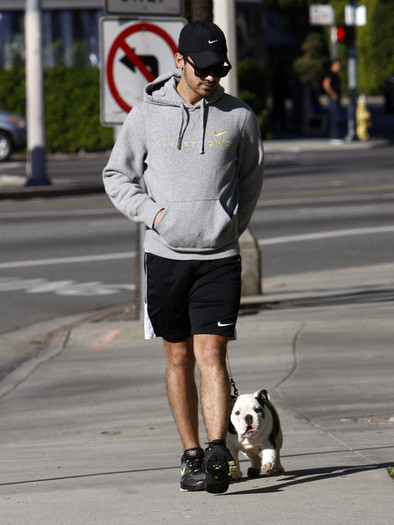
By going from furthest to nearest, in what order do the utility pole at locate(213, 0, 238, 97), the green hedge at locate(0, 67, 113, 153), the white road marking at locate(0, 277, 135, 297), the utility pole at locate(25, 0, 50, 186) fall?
the green hedge at locate(0, 67, 113, 153), the utility pole at locate(25, 0, 50, 186), the white road marking at locate(0, 277, 135, 297), the utility pole at locate(213, 0, 238, 97)

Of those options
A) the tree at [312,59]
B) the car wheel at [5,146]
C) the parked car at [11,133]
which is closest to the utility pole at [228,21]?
the parked car at [11,133]

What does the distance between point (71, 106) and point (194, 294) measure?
36.2 m

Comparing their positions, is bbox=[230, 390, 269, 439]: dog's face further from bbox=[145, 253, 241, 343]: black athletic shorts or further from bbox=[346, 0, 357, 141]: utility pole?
bbox=[346, 0, 357, 141]: utility pole

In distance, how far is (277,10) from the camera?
69.1 metres

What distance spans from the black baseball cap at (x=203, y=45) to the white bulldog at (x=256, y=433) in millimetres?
1506

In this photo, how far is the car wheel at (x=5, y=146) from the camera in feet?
120

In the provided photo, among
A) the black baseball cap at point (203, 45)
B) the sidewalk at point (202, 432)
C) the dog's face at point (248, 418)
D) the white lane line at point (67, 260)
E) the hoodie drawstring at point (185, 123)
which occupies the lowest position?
the sidewalk at point (202, 432)

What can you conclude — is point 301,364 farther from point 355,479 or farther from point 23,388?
point 355,479

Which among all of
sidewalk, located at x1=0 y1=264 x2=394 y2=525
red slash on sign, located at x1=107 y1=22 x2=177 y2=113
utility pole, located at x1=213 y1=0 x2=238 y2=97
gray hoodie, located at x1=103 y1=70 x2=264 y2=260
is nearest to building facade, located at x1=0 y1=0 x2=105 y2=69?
utility pole, located at x1=213 y1=0 x2=238 y2=97

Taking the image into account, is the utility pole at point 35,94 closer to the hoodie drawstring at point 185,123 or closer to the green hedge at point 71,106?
the green hedge at point 71,106

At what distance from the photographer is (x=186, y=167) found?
17.6 feet

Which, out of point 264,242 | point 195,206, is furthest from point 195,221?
point 264,242

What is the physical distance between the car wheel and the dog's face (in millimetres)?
31555

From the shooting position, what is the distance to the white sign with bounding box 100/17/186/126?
10828 mm
